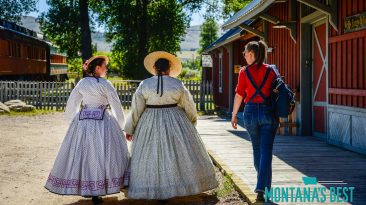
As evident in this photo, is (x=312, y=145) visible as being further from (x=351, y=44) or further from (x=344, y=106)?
(x=351, y=44)

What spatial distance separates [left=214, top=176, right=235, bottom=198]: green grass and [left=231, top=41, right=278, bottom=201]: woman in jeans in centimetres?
87

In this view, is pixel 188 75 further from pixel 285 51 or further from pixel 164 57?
pixel 164 57

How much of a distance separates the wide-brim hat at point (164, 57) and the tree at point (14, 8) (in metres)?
51.6

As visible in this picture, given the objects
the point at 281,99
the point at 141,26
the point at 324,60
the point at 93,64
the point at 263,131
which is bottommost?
the point at 263,131

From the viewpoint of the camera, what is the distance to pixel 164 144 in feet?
18.4

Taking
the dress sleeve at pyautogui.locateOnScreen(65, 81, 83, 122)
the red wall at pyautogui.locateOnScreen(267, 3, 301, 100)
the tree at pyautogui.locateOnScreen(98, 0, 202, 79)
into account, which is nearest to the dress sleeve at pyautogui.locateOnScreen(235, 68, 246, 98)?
the dress sleeve at pyautogui.locateOnScreen(65, 81, 83, 122)

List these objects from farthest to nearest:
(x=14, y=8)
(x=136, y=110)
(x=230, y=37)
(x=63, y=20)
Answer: (x=14, y=8) < (x=63, y=20) < (x=230, y=37) < (x=136, y=110)

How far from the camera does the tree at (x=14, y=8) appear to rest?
54.4 meters

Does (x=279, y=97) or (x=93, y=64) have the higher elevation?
(x=93, y=64)

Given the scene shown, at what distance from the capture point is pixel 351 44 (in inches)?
330

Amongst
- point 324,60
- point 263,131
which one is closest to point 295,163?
point 263,131

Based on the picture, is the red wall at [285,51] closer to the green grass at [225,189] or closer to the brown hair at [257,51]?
the green grass at [225,189]

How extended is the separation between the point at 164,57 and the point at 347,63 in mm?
3892

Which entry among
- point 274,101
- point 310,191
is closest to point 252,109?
point 274,101
